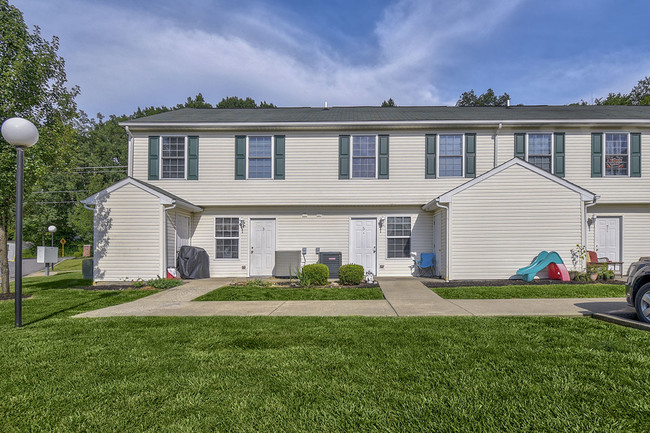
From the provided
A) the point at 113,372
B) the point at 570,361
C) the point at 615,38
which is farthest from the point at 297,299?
the point at 615,38

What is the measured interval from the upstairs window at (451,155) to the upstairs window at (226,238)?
25.7 ft

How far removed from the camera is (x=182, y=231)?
12805 mm

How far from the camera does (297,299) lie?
8586 mm

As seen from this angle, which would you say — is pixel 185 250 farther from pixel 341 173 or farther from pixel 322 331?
pixel 322 331

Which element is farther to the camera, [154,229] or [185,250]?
[185,250]

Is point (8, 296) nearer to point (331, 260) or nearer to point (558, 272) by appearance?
point (331, 260)

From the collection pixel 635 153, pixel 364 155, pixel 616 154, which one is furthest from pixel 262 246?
pixel 635 153

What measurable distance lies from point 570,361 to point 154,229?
36.5ft

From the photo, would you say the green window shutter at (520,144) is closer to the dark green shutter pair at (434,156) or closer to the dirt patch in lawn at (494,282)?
the dark green shutter pair at (434,156)

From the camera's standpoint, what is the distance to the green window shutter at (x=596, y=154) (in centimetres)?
1272

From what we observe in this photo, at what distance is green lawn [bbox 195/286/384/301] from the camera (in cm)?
867

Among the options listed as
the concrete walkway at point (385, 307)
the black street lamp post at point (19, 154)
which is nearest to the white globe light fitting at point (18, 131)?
the black street lamp post at point (19, 154)

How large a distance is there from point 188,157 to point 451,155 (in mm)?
9603

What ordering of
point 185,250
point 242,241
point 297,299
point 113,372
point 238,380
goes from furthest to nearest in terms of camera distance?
point 242,241 → point 185,250 → point 297,299 → point 113,372 → point 238,380
